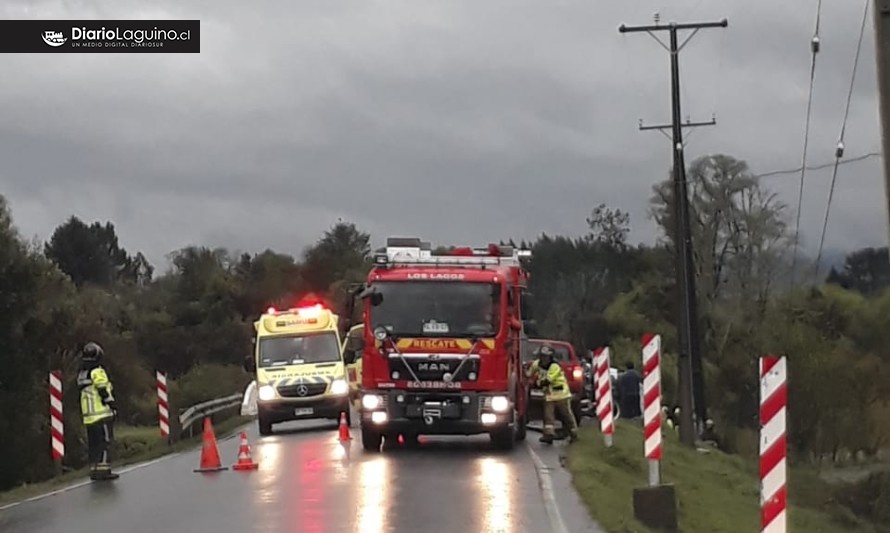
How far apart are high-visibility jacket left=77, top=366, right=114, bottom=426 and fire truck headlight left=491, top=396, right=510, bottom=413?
19.5 ft

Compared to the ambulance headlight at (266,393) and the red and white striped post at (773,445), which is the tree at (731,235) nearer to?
the ambulance headlight at (266,393)

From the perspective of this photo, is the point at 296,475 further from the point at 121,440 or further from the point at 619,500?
the point at 121,440

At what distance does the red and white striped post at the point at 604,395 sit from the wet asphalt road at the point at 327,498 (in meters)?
1.00

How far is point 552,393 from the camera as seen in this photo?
942 inches

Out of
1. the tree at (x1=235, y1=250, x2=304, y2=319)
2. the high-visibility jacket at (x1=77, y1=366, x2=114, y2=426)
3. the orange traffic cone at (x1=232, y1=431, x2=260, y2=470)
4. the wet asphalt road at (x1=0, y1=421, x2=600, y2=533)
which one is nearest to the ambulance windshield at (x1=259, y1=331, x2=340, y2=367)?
the wet asphalt road at (x1=0, y1=421, x2=600, y2=533)

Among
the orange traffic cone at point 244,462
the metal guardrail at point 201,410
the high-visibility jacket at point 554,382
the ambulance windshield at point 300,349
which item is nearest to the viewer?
the orange traffic cone at point 244,462

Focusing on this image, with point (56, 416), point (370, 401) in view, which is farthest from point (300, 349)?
point (370, 401)

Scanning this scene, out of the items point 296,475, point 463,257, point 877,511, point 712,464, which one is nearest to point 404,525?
point 296,475

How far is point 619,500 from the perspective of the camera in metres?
16.4

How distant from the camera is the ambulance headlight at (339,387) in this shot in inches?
1197

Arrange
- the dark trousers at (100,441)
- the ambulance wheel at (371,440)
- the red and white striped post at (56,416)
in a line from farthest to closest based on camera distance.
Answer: the red and white striped post at (56,416) < the ambulance wheel at (371,440) < the dark trousers at (100,441)

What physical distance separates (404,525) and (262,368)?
17089mm

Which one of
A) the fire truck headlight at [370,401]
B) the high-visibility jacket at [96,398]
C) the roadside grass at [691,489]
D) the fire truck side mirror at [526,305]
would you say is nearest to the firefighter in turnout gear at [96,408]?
the high-visibility jacket at [96,398]

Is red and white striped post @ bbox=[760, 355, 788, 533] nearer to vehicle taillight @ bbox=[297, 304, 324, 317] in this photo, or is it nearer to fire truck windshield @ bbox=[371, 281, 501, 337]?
fire truck windshield @ bbox=[371, 281, 501, 337]
